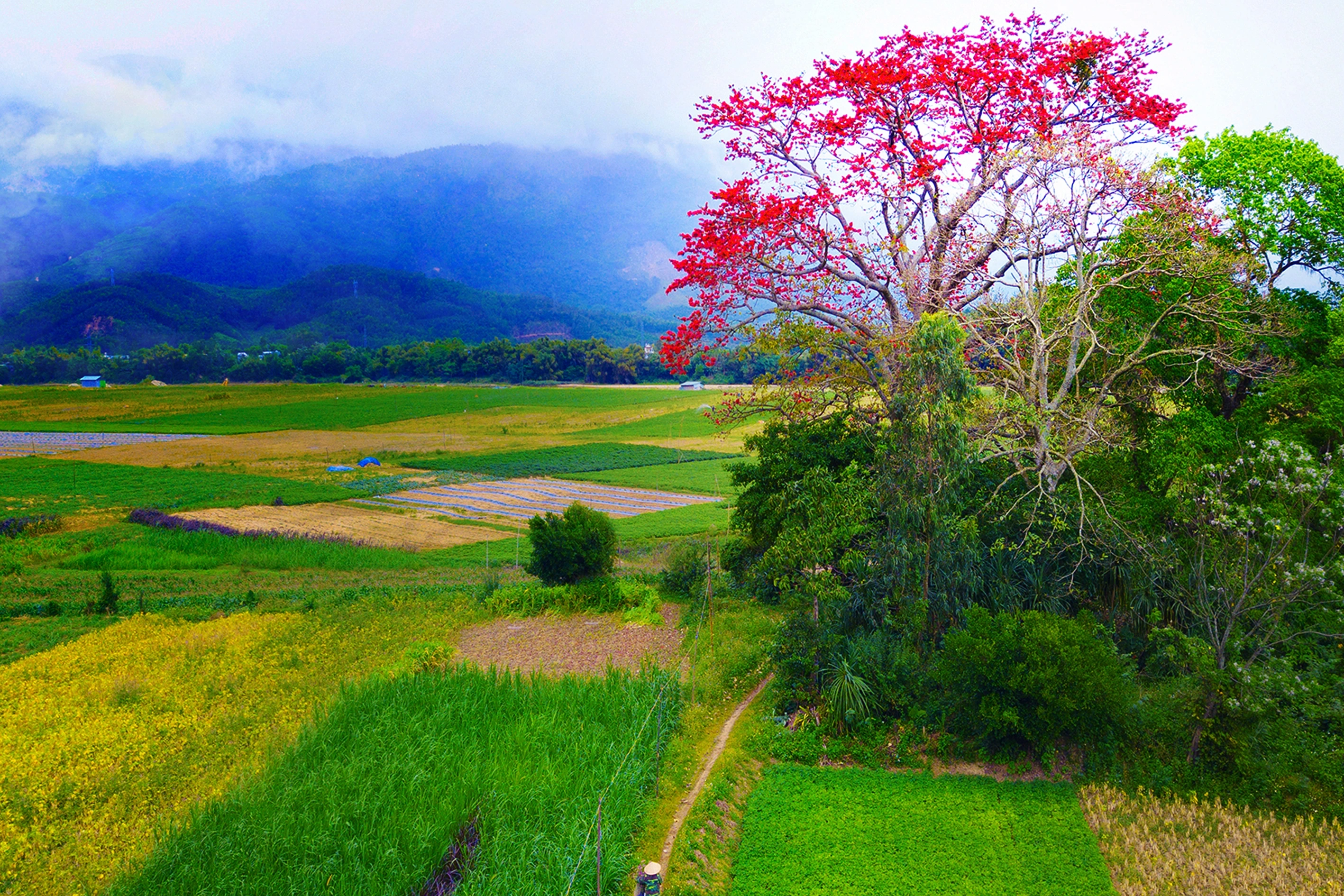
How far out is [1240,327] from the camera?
11.7 meters

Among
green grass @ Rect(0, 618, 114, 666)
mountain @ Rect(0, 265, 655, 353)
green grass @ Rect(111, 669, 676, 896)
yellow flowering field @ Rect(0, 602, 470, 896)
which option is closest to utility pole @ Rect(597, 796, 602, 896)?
green grass @ Rect(111, 669, 676, 896)

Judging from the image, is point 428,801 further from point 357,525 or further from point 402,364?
point 402,364

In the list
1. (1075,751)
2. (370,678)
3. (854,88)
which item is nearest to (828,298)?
(854,88)

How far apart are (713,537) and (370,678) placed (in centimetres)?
1438

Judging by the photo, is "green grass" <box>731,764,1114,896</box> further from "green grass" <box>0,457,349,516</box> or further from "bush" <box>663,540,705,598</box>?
"green grass" <box>0,457,349,516</box>

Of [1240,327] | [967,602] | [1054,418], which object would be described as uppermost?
[1240,327]

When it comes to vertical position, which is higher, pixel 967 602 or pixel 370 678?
pixel 967 602

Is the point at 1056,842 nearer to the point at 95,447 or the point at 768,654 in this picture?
the point at 768,654

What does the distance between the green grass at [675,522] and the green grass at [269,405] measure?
30.0 m

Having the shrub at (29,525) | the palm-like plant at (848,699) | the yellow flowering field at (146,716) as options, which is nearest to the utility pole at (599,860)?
the yellow flowering field at (146,716)

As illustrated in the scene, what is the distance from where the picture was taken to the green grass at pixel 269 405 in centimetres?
3759

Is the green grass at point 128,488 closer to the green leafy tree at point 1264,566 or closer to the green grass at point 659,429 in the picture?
the green grass at point 659,429

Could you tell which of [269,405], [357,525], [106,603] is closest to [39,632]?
[106,603]

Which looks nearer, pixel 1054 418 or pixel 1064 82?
pixel 1054 418
